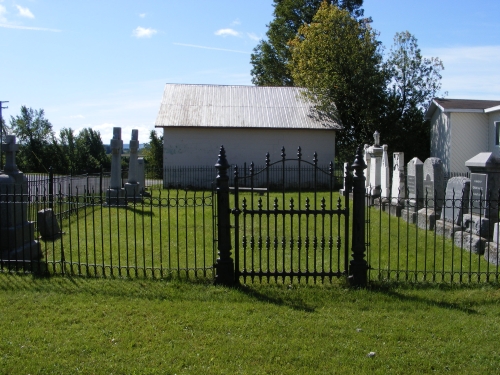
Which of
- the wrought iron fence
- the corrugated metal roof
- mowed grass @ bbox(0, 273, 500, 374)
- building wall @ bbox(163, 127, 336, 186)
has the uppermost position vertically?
the corrugated metal roof

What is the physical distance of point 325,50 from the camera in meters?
29.0

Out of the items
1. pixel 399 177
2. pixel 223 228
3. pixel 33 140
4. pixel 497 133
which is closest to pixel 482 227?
pixel 223 228

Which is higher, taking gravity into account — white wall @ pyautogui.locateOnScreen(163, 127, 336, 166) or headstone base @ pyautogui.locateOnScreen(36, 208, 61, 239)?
white wall @ pyautogui.locateOnScreen(163, 127, 336, 166)

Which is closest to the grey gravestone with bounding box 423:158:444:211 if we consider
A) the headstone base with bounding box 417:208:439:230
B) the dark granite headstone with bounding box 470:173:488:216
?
the headstone base with bounding box 417:208:439:230

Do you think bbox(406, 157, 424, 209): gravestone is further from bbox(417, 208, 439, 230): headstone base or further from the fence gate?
the fence gate

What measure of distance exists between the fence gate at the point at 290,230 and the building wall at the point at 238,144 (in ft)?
3.65

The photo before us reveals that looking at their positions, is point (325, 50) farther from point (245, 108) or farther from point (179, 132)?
point (179, 132)

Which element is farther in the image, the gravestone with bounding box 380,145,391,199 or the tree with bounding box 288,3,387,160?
the tree with bounding box 288,3,387,160

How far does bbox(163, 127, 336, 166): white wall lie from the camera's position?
87.8 ft

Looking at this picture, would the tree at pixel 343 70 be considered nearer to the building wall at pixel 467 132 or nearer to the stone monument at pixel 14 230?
the building wall at pixel 467 132

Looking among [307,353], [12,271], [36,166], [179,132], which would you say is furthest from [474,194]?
[36,166]

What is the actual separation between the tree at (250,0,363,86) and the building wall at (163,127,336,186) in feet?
35.5

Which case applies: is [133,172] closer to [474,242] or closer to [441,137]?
[474,242]

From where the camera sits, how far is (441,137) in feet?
90.3
